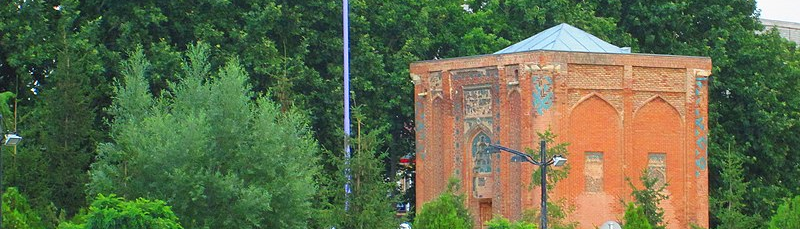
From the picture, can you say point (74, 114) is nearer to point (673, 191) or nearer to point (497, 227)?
point (497, 227)

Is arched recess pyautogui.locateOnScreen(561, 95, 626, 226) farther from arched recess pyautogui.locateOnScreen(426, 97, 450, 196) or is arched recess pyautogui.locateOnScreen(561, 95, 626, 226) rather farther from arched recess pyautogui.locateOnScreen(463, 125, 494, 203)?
arched recess pyautogui.locateOnScreen(426, 97, 450, 196)

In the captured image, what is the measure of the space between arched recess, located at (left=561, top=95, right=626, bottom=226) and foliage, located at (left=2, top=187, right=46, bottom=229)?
1327 cm

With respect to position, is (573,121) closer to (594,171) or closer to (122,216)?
(594,171)

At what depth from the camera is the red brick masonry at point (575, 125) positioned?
38.1 metres

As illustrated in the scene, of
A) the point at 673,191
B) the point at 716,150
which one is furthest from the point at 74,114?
the point at 716,150

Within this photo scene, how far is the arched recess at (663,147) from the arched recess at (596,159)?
0.76 m

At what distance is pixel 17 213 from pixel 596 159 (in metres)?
14.6

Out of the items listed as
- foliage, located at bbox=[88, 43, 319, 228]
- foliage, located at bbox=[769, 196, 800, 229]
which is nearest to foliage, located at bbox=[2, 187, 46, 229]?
foliage, located at bbox=[88, 43, 319, 228]

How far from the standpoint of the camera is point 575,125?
3834 centimetres

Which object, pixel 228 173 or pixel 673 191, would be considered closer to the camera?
pixel 228 173

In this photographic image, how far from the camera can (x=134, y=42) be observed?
1578 inches

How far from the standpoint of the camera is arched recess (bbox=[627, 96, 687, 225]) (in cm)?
3931

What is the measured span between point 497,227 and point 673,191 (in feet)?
30.8

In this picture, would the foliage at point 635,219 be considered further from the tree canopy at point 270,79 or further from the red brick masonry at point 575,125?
the tree canopy at point 270,79
